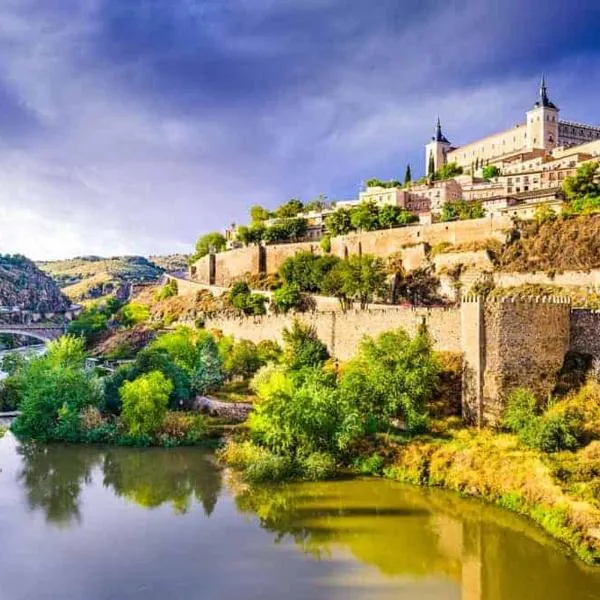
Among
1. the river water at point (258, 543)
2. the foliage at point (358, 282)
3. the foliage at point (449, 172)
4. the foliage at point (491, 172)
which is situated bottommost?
the river water at point (258, 543)

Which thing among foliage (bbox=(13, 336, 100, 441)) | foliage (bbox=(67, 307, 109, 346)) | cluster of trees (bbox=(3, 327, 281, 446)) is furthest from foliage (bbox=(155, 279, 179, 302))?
foliage (bbox=(13, 336, 100, 441))

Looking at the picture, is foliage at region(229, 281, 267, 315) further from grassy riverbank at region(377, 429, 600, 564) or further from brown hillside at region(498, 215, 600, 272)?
grassy riverbank at region(377, 429, 600, 564)

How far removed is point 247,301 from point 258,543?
28.8 metres

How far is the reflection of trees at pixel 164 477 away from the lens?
19828 mm

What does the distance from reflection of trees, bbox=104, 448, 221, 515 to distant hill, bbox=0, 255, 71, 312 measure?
231 feet

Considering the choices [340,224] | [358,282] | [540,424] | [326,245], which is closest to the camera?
[540,424]

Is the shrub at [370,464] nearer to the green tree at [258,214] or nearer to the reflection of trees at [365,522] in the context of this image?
the reflection of trees at [365,522]

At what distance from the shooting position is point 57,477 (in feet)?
71.6

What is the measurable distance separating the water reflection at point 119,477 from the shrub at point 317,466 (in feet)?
8.59

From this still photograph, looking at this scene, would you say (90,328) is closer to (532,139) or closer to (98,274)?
(532,139)

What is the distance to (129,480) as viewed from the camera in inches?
851

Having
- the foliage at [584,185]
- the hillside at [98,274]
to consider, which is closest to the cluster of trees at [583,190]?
the foliage at [584,185]

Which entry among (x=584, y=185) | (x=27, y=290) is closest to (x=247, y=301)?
(x=584, y=185)

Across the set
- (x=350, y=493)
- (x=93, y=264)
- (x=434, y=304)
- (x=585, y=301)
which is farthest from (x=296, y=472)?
(x=93, y=264)
